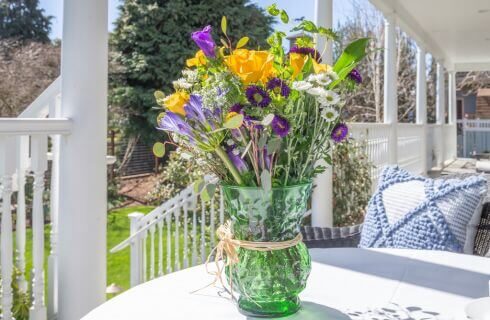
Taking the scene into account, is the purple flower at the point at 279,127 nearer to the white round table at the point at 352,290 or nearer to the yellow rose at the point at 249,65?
the yellow rose at the point at 249,65

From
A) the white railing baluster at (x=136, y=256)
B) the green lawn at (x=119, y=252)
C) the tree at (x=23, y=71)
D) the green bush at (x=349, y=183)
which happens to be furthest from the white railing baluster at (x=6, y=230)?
the tree at (x=23, y=71)

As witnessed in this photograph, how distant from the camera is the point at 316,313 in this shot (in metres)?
1.02

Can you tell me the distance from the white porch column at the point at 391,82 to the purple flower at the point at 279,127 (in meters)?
5.08

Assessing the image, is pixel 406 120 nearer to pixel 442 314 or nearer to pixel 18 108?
pixel 18 108

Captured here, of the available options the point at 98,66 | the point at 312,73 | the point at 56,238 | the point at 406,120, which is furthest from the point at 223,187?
the point at 406,120

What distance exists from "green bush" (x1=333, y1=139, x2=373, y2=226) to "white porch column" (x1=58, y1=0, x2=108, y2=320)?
2710 millimetres

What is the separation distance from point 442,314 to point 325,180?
8.90ft

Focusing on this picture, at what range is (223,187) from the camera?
0.97 m

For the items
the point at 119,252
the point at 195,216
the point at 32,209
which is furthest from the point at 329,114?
the point at 119,252

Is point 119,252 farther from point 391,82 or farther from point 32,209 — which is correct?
point 391,82

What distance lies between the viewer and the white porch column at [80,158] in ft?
6.01

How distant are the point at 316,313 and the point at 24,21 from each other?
21.7ft

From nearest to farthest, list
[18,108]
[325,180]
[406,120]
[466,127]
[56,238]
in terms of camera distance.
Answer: [56,238], [325,180], [18,108], [406,120], [466,127]

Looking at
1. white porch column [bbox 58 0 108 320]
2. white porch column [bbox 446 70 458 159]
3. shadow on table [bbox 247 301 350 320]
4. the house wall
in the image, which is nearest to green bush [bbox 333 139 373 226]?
white porch column [bbox 58 0 108 320]
